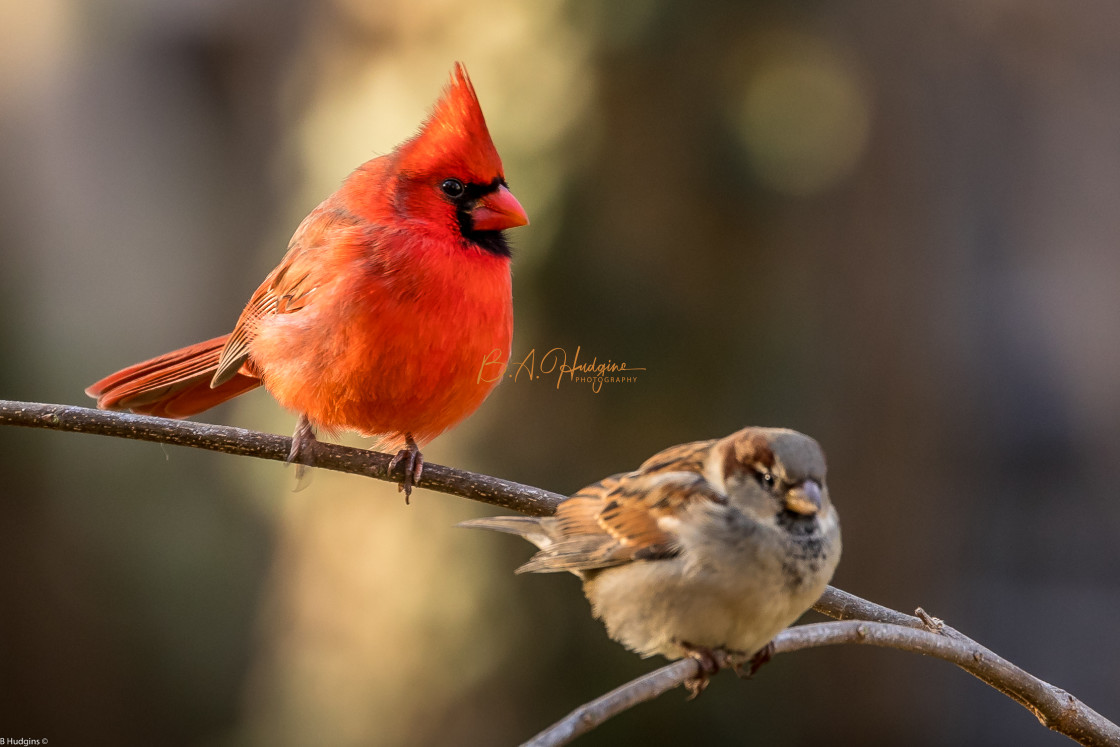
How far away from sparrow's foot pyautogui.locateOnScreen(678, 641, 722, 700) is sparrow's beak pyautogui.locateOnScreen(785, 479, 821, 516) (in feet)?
0.61

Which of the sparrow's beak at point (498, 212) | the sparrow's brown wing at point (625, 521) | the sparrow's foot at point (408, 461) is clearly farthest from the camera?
the sparrow's foot at point (408, 461)

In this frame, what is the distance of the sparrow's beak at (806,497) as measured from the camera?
1.08 meters

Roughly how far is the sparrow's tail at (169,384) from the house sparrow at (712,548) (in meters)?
1.05

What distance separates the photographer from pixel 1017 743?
13.8 ft

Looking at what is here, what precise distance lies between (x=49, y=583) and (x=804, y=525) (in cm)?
387

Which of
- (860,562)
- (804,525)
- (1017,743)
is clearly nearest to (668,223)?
(860,562)

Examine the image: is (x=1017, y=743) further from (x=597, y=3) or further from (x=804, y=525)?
(x=804, y=525)

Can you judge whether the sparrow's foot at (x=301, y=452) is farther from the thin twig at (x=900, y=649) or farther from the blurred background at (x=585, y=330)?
the blurred background at (x=585, y=330)

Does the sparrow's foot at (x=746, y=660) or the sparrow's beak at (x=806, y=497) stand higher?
the sparrow's beak at (x=806, y=497)

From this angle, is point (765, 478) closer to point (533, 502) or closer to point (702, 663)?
point (702, 663)

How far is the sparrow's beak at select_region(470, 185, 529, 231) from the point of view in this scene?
1644 millimetres

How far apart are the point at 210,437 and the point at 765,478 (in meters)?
0.73

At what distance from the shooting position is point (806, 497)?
42.6 inches

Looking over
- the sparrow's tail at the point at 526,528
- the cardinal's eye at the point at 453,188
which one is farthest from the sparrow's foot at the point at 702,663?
the cardinal's eye at the point at 453,188
